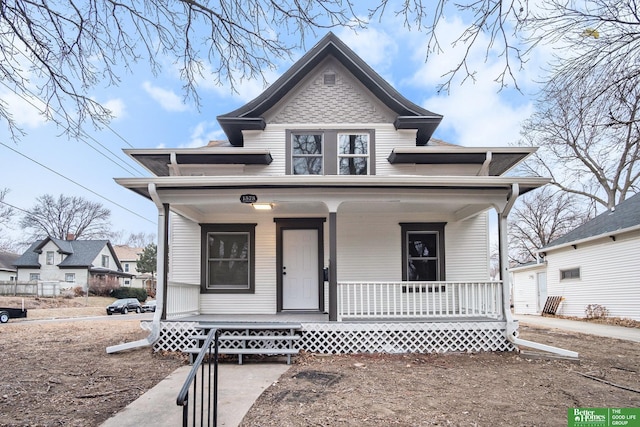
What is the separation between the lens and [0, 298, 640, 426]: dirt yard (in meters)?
4.32

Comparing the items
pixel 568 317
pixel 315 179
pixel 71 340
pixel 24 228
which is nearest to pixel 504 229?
pixel 315 179

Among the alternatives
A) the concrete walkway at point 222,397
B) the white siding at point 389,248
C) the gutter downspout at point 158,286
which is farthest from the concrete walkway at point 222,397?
the white siding at point 389,248

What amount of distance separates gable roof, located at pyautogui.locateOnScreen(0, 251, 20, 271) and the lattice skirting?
4240cm

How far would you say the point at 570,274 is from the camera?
1689cm

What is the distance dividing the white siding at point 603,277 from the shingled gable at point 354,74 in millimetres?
8545

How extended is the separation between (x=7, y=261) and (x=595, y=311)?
53.4m

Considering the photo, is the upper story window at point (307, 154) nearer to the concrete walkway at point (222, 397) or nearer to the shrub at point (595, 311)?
the concrete walkway at point (222, 397)

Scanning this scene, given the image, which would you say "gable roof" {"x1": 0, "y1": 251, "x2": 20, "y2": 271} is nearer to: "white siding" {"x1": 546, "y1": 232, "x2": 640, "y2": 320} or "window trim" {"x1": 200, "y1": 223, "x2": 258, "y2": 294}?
"window trim" {"x1": 200, "y1": 223, "x2": 258, "y2": 294}

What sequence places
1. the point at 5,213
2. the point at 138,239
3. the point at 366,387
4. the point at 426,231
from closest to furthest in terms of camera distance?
the point at 366,387 → the point at 426,231 → the point at 5,213 → the point at 138,239

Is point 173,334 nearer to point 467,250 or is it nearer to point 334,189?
point 334,189

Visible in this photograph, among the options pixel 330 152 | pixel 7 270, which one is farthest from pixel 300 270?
pixel 7 270

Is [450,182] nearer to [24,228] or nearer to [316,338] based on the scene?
[316,338]

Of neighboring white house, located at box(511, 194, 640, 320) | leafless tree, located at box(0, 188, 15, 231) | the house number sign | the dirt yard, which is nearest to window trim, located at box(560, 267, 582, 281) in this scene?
neighboring white house, located at box(511, 194, 640, 320)

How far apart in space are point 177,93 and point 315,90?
211 inches
